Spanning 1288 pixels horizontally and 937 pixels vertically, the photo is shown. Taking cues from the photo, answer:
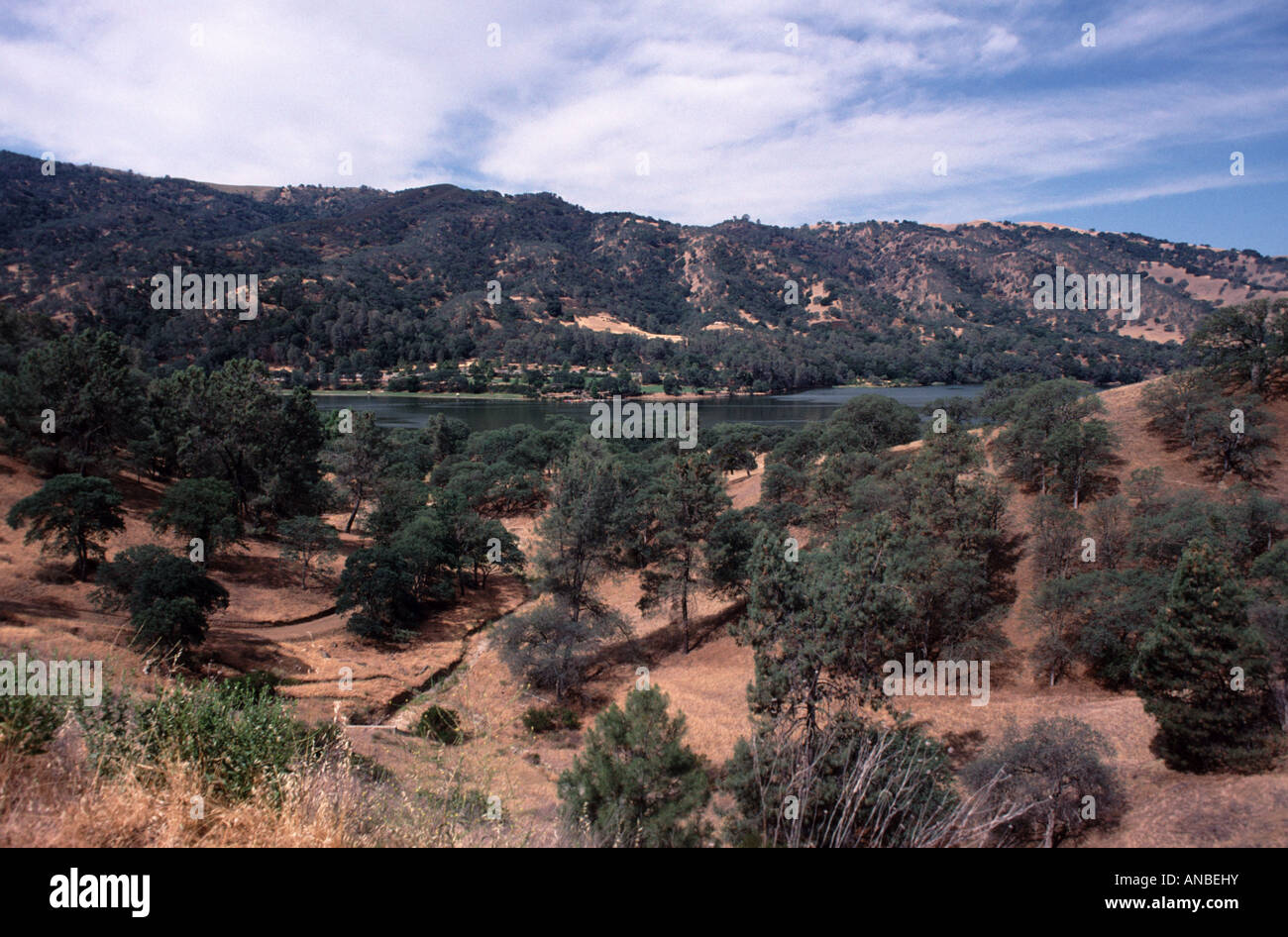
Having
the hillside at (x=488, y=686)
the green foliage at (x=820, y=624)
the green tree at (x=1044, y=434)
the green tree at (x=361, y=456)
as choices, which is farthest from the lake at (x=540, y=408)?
the green foliage at (x=820, y=624)

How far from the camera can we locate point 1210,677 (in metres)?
15.5

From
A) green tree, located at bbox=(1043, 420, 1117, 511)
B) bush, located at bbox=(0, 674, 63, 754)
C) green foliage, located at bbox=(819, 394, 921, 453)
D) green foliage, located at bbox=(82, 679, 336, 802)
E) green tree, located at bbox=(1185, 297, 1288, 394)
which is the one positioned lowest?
green foliage, located at bbox=(82, 679, 336, 802)

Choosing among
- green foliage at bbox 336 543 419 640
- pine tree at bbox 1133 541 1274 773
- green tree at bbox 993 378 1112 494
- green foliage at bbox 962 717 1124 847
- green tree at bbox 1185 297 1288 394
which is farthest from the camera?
green tree at bbox 1185 297 1288 394

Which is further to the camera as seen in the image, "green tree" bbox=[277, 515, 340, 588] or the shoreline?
the shoreline

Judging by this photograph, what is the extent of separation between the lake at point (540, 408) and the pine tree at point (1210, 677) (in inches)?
3069

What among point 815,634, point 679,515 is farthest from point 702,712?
point 679,515

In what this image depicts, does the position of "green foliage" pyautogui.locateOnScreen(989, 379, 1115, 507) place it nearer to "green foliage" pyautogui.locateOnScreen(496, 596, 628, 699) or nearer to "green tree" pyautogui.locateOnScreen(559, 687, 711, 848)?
"green foliage" pyautogui.locateOnScreen(496, 596, 628, 699)

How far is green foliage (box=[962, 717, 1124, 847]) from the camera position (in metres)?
13.4

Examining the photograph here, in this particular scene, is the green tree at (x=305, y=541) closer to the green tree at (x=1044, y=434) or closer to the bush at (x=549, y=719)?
the bush at (x=549, y=719)

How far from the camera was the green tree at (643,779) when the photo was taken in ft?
39.1

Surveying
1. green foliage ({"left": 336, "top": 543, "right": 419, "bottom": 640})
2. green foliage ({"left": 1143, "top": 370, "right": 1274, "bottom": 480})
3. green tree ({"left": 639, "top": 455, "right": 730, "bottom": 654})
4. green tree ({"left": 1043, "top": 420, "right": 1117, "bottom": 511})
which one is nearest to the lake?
green foliage ({"left": 1143, "top": 370, "right": 1274, "bottom": 480})

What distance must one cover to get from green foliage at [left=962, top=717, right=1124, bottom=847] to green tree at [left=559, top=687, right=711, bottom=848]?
20.9 ft

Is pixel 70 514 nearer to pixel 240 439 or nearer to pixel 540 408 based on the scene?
pixel 240 439
